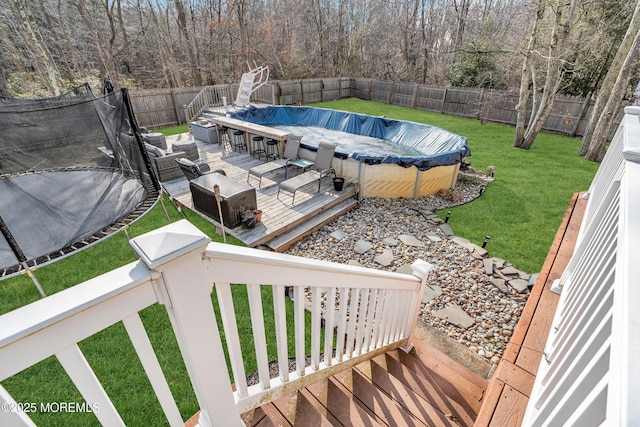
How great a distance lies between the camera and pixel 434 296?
14.7 ft

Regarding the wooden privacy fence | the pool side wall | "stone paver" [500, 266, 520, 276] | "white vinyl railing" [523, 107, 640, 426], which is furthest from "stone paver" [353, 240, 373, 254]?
the wooden privacy fence

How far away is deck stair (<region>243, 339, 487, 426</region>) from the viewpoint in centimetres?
179

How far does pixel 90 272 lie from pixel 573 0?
1288cm

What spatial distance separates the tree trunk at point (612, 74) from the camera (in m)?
8.14

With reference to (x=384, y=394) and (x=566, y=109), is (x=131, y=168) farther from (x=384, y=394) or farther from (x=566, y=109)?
(x=566, y=109)

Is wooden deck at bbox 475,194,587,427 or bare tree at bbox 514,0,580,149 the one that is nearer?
wooden deck at bbox 475,194,587,427

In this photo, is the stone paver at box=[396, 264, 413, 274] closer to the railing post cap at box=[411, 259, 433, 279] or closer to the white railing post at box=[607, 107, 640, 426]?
the railing post cap at box=[411, 259, 433, 279]

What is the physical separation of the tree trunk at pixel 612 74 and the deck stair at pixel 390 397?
1097cm

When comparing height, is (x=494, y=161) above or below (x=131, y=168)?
below

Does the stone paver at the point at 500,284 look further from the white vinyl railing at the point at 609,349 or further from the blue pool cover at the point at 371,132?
the blue pool cover at the point at 371,132

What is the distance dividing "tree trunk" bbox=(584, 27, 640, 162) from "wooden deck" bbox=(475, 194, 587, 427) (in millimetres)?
8882

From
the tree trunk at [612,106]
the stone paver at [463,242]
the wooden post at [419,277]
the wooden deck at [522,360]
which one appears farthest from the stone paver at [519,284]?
the tree trunk at [612,106]

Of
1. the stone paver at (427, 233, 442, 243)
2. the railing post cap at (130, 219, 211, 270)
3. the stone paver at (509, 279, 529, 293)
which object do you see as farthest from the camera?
the stone paver at (427, 233, 442, 243)

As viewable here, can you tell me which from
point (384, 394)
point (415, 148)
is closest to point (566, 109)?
point (415, 148)
